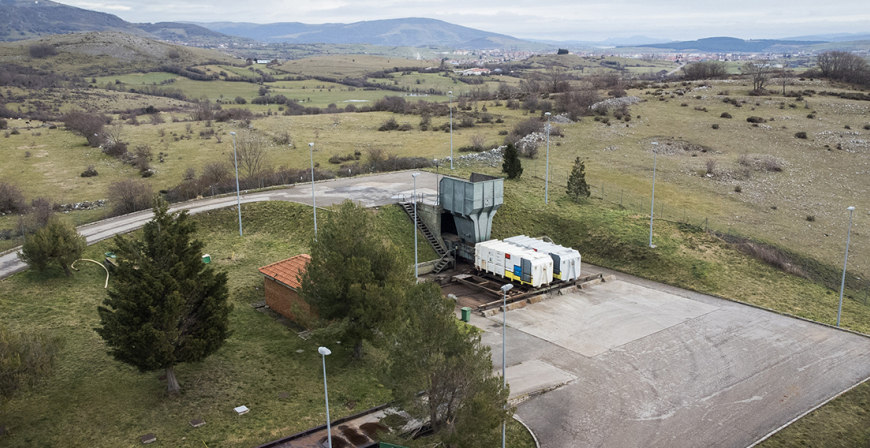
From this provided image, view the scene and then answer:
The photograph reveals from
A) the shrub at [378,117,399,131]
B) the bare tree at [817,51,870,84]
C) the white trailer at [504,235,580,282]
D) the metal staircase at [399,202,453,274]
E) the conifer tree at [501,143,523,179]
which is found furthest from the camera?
the bare tree at [817,51,870,84]

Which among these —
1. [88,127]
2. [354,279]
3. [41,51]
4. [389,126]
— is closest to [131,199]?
[354,279]

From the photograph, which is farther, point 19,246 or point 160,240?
point 19,246

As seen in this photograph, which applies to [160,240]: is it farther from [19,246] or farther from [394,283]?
[19,246]

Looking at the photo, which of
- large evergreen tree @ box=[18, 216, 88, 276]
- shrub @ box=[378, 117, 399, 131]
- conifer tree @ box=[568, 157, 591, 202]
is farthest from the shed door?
shrub @ box=[378, 117, 399, 131]

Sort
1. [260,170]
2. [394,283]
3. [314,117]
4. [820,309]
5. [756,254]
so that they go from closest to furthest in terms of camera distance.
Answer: [394,283], [820,309], [756,254], [260,170], [314,117]

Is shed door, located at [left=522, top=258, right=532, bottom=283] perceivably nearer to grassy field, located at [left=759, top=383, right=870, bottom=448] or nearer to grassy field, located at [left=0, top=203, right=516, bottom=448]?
grassy field, located at [left=0, top=203, right=516, bottom=448]

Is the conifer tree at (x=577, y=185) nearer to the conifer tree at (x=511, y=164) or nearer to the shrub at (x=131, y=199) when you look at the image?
the conifer tree at (x=511, y=164)

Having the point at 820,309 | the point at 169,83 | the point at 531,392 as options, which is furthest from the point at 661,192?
the point at 169,83
